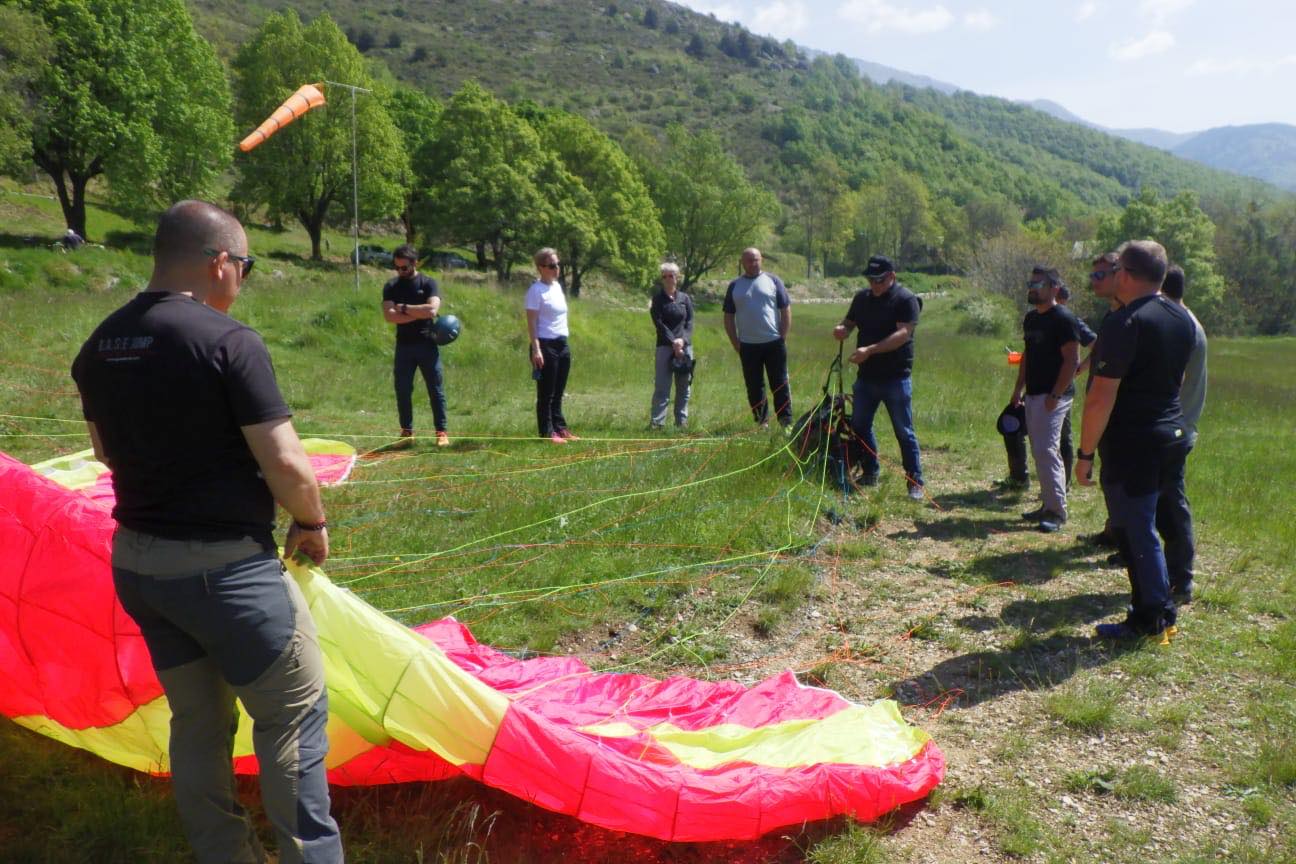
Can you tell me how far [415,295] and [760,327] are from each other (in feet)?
12.0

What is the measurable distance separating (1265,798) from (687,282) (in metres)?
63.9

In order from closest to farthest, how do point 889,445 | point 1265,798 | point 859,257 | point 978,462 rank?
point 1265,798, point 978,462, point 889,445, point 859,257

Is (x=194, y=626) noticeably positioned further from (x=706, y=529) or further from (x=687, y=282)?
(x=687, y=282)

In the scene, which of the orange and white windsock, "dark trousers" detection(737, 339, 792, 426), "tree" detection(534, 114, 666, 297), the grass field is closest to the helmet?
the grass field

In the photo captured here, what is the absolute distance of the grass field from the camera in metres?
3.24

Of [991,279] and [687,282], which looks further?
[687,282]

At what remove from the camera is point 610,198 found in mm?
53688

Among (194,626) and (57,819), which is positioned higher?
(194,626)

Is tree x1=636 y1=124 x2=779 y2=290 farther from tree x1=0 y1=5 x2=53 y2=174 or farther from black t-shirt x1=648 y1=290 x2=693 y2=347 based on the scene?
black t-shirt x1=648 y1=290 x2=693 y2=347

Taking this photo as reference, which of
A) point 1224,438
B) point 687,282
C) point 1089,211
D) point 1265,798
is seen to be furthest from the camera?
point 1089,211

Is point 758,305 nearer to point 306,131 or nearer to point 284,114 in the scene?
point 284,114

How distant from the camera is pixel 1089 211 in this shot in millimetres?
144500

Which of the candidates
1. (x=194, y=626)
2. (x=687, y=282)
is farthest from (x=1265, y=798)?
(x=687, y=282)

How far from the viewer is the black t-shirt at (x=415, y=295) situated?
28.9ft
